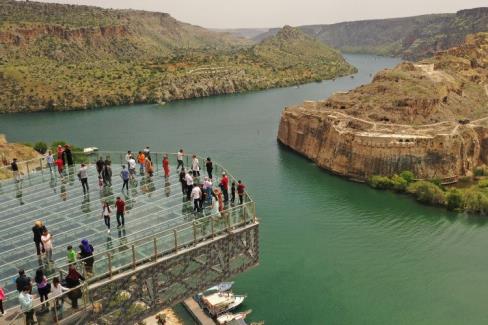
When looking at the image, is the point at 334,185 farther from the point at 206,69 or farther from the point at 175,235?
the point at 206,69

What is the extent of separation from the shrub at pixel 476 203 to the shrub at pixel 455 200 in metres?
0.49

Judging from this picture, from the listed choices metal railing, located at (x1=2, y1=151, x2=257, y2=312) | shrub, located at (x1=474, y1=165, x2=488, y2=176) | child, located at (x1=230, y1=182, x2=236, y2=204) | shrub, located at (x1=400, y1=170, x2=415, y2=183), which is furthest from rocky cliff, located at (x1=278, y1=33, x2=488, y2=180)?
metal railing, located at (x1=2, y1=151, x2=257, y2=312)

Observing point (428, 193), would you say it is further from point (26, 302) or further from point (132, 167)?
point (26, 302)

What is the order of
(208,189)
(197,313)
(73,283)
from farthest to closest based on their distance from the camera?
(197,313) < (208,189) < (73,283)

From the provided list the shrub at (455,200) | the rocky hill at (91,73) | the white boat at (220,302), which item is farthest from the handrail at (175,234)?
the rocky hill at (91,73)

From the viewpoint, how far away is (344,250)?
45.5m

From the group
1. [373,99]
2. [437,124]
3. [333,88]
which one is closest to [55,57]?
[333,88]

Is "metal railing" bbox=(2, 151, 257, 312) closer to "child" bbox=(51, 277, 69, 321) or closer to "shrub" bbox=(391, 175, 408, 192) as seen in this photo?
"child" bbox=(51, 277, 69, 321)

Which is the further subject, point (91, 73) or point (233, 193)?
point (91, 73)

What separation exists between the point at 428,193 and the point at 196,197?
3892cm

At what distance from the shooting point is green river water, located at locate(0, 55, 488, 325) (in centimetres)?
3678

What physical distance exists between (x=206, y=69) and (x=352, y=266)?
127 meters

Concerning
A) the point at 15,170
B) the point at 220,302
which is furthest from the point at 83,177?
the point at 220,302

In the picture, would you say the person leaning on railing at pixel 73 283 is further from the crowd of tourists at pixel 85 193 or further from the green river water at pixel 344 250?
the green river water at pixel 344 250
